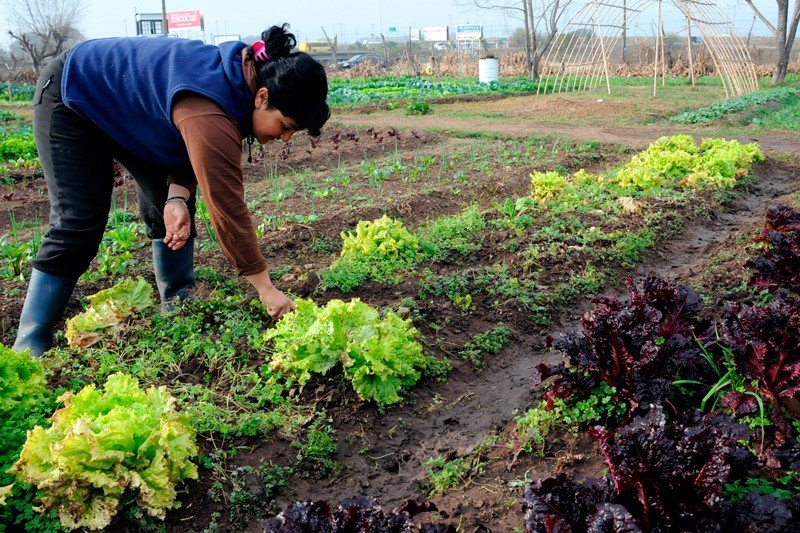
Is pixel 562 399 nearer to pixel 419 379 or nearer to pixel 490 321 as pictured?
pixel 419 379

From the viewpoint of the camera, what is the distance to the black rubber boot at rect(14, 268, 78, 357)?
375 cm

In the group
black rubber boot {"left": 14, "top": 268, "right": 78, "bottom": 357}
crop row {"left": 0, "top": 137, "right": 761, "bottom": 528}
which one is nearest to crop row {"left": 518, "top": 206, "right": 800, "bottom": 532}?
crop row {"left": 0, "top": 137, "right": 761, "bottom": 528}

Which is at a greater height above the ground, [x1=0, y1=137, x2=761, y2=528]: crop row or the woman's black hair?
the woman's black hair

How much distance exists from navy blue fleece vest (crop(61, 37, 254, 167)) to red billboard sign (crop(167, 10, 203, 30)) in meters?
43.9

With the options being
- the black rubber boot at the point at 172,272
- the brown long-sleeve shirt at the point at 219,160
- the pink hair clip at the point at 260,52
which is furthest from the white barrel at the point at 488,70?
the brown long-sleeve shirt at the point at 219,160

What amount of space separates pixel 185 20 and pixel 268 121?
150 feet

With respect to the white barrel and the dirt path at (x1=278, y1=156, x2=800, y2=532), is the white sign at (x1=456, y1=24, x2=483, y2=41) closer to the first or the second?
the white barrel

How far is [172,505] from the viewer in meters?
2.80

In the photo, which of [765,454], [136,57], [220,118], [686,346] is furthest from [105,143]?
[765,454]

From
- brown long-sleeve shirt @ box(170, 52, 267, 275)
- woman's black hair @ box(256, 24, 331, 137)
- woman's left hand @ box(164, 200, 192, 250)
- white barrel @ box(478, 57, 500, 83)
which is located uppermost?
white barrel @ box(478, 57, 500, 83)

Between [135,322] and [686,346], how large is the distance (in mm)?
3155

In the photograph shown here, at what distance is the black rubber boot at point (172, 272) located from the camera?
4406mm

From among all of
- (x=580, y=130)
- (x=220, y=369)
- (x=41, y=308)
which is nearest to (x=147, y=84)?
(x=41, y=308)

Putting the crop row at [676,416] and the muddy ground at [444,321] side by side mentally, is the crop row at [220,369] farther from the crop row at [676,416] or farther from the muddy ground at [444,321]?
the crop row at [676,416]
